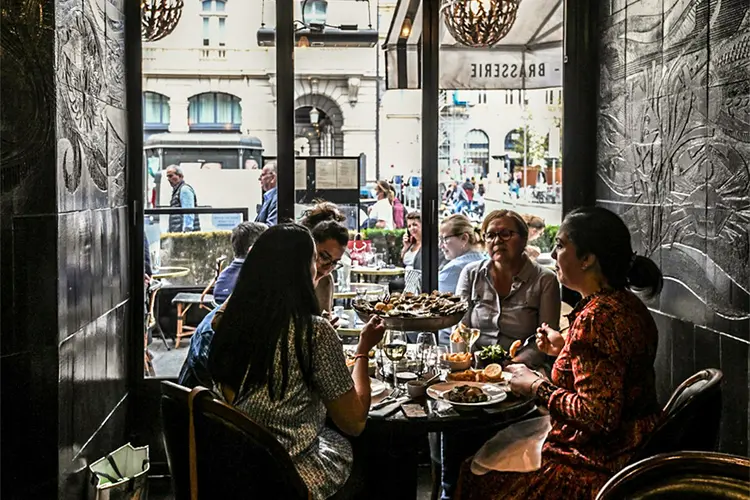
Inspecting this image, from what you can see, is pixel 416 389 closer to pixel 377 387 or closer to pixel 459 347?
pixel 377 387

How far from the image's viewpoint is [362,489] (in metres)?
2.79

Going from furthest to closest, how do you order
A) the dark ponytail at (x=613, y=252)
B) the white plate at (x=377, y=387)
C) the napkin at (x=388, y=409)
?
the white plate at (x=377, y=387) → the napkin at (x=388, y=409) → the dark ponytail at (x=613, y=252)

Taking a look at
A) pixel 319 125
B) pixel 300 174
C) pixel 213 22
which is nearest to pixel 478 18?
pixel 319 125

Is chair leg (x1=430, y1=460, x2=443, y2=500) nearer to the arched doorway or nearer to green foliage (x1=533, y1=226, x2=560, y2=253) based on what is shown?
green foliage (x1=533, y1=226, x2=560, y2=253)

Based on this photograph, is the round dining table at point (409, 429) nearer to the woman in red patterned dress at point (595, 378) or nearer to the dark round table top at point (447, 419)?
the dark round table top at point (447, 419)

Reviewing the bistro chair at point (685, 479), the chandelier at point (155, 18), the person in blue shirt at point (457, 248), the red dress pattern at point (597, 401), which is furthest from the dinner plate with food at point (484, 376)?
the chandelier at point (155, 18)

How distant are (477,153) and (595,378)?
2697mm

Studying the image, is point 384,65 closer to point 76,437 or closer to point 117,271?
point 117,271

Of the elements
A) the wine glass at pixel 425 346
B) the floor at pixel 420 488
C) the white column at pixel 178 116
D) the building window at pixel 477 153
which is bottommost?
the floor at pixel 420 488

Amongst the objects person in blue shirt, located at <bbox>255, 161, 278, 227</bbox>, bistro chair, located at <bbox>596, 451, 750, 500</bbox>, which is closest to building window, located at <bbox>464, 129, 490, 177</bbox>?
person in blue shirt, located at <bbox>255, 161, 278, 227</bbox>

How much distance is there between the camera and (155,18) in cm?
428

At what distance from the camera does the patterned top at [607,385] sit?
2.30 metres

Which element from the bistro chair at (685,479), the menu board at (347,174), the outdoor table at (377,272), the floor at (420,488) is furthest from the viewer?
the outdoor table at (377,272)

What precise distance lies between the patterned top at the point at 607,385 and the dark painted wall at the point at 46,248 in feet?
6.04
